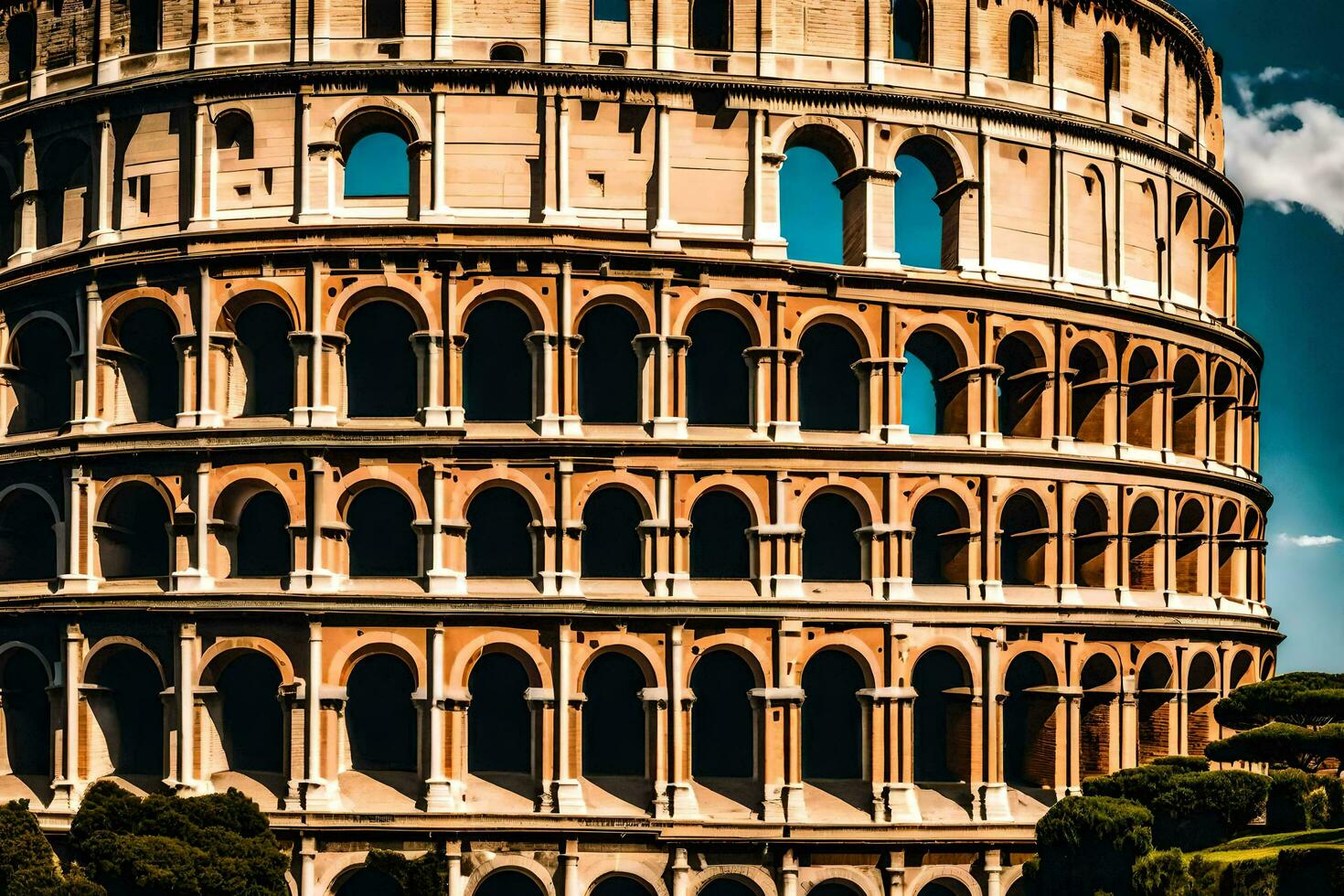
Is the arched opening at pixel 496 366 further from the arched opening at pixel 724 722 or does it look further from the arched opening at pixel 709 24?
the arched opening at pixel 709 24

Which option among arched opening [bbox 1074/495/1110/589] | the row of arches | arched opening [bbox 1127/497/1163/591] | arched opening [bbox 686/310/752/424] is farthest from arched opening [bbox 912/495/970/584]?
arched opening [bbox 686/310/752/424]

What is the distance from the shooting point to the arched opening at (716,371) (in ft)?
120

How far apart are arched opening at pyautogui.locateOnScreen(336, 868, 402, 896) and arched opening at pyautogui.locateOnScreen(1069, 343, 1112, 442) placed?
19.4 metres

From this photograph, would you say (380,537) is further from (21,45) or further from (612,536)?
(21,45)

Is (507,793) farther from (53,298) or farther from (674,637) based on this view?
(53,298)

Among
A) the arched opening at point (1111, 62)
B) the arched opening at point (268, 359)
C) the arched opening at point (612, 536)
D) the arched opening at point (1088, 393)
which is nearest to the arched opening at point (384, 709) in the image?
the arched opening at point (612, 536)

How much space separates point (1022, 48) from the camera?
3888cm

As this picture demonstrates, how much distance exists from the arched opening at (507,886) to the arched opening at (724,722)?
480cm

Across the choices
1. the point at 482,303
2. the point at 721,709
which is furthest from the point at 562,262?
the point at 721,709

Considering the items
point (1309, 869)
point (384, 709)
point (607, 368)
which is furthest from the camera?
point (607, 368)

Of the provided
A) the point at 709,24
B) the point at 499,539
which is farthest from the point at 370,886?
the point at 709,24

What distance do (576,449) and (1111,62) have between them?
1759 centimetres

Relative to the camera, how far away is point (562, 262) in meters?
34.5

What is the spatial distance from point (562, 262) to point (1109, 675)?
16.4 meters
